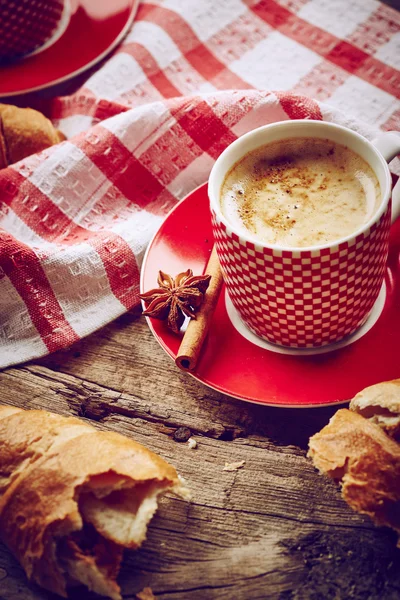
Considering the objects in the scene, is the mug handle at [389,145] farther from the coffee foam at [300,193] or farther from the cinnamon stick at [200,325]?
the cinnamon stick at [200,325]

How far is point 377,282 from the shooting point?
4.68ft

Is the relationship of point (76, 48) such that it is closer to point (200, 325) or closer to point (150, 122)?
point (150, 122)

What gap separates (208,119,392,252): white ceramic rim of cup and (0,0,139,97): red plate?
3.23ft

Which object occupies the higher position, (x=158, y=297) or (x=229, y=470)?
(x=158, y=297)

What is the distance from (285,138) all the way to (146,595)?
3.50ft

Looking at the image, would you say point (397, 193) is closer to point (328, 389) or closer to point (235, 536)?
point (328, 389)

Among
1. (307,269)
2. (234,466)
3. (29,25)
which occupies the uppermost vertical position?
(29,25)

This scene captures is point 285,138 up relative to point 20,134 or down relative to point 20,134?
down

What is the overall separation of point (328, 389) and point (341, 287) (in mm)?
224

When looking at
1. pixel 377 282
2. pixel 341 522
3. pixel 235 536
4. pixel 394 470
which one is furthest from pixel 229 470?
pixel 377 282

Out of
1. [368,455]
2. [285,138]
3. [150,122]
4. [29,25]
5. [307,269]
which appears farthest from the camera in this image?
[29,25]

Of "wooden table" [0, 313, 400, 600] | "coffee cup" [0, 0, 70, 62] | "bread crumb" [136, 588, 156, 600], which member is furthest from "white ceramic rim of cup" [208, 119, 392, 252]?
"coffee cup" [0, 0, 70, 62]

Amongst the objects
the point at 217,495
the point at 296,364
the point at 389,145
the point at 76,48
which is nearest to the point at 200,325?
the point at 296,364

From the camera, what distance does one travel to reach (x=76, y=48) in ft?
7.55
